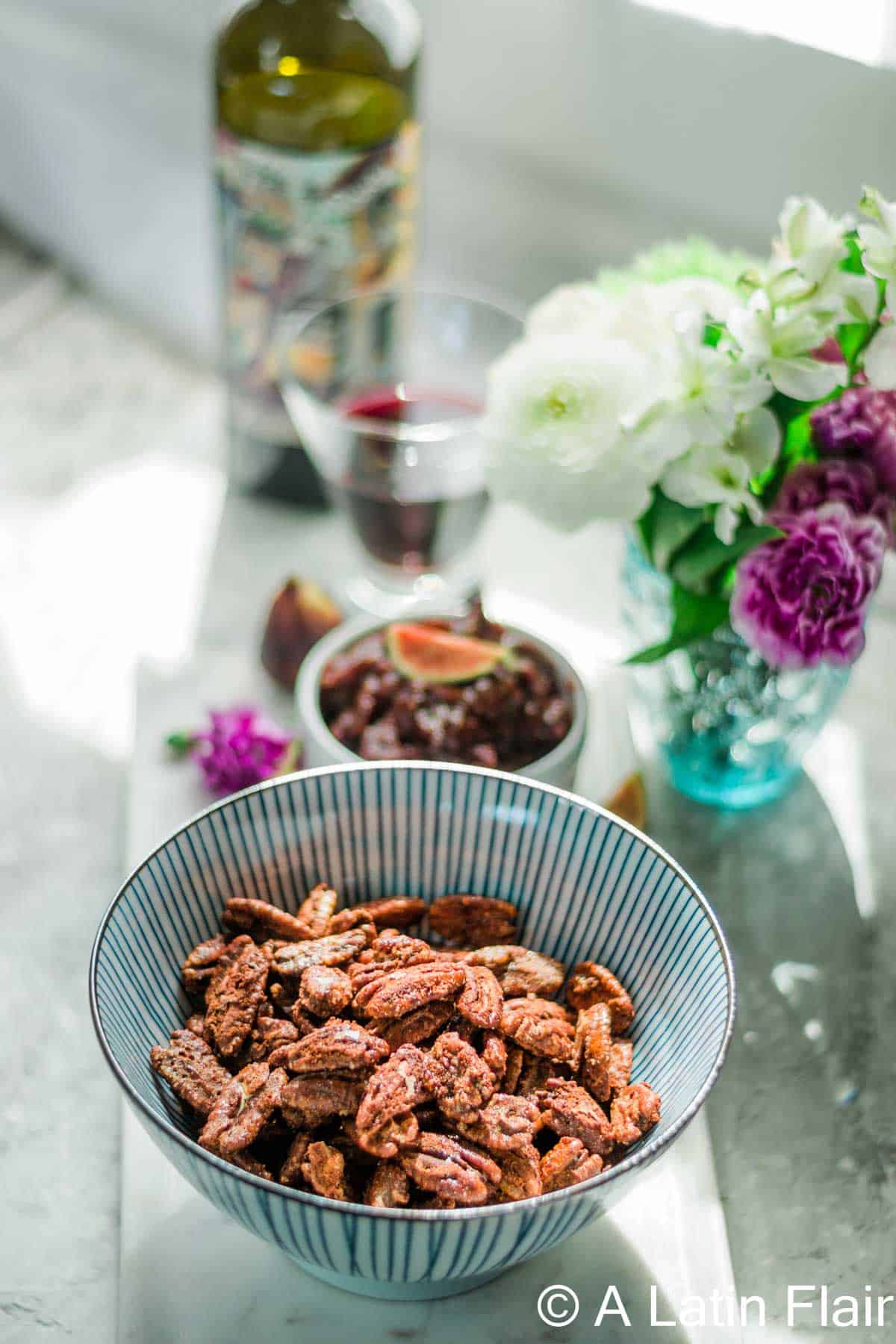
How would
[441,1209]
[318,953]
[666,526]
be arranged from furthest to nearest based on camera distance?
[666,526], [318,953], [441,1209]

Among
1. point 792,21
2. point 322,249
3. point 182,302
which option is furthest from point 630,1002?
point 182,302

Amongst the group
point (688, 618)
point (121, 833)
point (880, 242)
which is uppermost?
point (880, 242)

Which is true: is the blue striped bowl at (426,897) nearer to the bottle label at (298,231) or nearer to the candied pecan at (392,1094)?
the candied pecan at (392,1094)

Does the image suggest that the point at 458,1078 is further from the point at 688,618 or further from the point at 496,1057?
the point at 688,618

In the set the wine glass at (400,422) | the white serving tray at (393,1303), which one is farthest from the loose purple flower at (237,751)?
the white serving tray at (393,1303)

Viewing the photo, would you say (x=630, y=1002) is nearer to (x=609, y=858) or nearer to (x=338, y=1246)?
(x=609, y=858)

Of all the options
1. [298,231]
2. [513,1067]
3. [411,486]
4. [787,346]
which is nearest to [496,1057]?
[513,1067]

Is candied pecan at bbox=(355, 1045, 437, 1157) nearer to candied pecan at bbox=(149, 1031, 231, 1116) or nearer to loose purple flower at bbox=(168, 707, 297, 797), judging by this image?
candied pecan at bbox=(149, 1031, 231, 1116)
